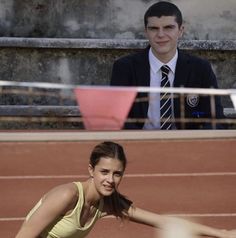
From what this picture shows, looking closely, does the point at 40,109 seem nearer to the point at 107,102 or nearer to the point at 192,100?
the point at 107,102

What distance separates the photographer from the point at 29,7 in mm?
8336

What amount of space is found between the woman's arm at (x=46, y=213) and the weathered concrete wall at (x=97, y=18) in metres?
4.79

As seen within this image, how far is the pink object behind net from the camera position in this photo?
529 cm

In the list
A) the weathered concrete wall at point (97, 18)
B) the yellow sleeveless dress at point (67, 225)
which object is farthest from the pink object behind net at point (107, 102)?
the weathered concrete wall at point (97, 18)

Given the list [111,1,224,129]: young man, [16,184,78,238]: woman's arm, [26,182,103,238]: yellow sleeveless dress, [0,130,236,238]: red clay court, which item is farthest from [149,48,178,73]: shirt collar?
[16,184,78,238]: woman's arm

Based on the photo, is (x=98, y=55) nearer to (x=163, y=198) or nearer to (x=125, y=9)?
(x=125, y=9)

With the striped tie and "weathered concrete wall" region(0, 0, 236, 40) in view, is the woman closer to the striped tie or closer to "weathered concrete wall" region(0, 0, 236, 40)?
the striped tie

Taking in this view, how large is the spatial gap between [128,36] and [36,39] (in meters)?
0.87

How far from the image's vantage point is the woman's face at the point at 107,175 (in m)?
3.70

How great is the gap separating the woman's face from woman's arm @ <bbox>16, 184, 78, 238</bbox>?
0.46 ft

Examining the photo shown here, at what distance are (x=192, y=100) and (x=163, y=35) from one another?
0.42 metres

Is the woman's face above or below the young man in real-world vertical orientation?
below

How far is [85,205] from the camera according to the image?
374 cm

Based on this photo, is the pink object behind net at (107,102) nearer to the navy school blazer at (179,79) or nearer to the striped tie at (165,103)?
the navy school blazer at (179,79)
